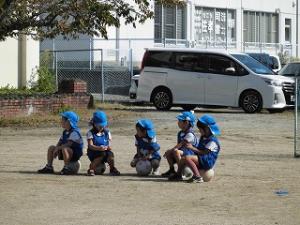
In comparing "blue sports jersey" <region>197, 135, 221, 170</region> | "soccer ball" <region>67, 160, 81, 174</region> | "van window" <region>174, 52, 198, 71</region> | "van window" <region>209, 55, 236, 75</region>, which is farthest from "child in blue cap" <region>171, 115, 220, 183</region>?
"van window" <region>174, 52, 198, 71</region>

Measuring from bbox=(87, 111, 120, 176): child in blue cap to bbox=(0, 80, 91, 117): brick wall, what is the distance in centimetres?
975

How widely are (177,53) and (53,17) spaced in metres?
7.95

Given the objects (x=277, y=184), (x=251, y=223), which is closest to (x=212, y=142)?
(x=277, y=184)

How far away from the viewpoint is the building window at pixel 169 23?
4340 cm

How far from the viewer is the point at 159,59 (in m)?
27.9

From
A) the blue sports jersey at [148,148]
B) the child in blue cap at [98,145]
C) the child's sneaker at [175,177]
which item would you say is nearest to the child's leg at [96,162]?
the child in blue cap at [98,145]

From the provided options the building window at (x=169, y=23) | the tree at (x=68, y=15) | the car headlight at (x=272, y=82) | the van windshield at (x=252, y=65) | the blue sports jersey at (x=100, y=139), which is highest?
the building window at (x=169, y=23)

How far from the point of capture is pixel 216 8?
46.8 m

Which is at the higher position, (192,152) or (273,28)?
(273,28)

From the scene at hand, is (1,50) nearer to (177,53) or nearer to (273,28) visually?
(177,53)

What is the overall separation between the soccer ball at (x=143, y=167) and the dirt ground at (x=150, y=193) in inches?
6.0

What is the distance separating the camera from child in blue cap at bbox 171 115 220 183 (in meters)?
12.6

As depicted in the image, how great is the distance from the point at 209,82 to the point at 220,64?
654 mm

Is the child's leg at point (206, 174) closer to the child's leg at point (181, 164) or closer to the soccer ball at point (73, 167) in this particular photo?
the child's leg at point (181, 164)
